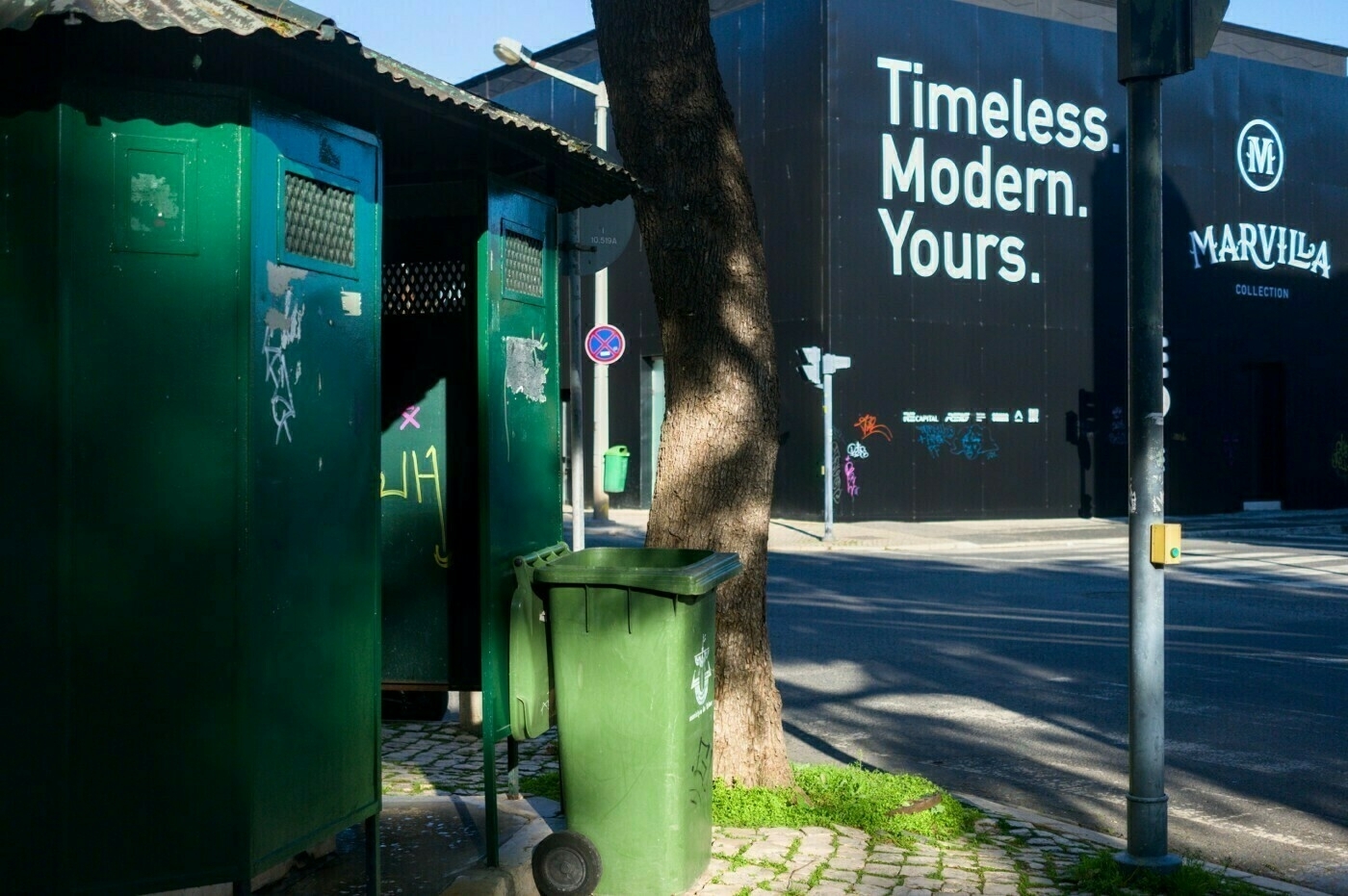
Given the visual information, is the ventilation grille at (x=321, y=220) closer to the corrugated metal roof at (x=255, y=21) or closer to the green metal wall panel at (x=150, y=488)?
the green metal wall panel at (x=150, y=488)

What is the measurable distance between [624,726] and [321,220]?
2017mm

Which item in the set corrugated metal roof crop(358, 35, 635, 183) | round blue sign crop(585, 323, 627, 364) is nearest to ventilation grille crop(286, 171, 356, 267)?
Result: corrugated metal roof crop(358, 35, 635, 183)

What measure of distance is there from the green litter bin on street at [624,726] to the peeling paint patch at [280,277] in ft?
4.73

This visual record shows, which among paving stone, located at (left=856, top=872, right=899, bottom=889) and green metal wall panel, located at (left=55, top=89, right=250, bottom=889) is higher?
green metal wall panel, located at (left=55, top=89, right=250, bottom=889)

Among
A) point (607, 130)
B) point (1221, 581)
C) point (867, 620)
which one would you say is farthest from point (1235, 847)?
point (607, 130)

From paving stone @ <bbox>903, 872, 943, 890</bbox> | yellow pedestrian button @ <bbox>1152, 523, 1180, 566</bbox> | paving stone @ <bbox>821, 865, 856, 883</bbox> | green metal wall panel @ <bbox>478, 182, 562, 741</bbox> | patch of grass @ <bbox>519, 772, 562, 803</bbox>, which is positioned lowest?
paving stone @ <bbox>903, 872, 943, 890</bbox>

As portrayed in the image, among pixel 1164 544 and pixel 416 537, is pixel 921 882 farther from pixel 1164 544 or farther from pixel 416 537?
pixel 416 537

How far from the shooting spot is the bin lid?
5.09 m

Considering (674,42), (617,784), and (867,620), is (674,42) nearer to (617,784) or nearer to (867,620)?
(617,784)

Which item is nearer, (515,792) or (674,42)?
(515,792)

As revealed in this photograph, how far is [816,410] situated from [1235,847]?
69.7 feet

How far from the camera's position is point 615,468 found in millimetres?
31656

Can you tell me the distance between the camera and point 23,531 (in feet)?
12.9

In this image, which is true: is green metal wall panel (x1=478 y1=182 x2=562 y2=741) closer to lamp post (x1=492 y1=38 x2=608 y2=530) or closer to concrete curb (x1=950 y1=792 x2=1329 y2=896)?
lamp post (x1=492 y1=38 x2=608 y2=530)
